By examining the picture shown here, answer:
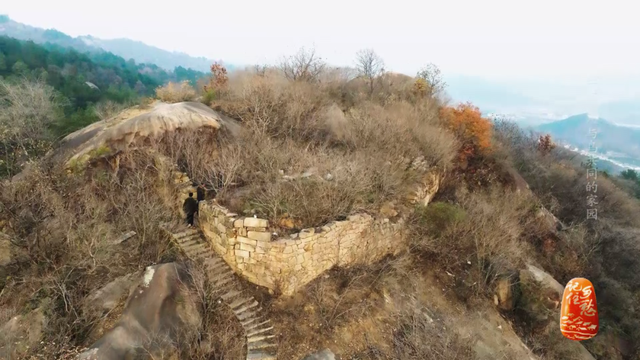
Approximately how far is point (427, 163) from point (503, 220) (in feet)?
15.6

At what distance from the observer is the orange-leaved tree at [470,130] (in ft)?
67.7

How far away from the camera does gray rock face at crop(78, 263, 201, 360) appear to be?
351 inches

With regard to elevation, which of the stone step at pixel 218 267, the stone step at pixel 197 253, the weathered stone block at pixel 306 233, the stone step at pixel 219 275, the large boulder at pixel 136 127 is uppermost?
the large boulder at pixel 136 127

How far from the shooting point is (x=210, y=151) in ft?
51.1

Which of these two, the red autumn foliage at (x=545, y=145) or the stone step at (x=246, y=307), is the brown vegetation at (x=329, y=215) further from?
the red autumn foliage at (x=545, y=145)

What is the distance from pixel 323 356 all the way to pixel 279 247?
349 cm

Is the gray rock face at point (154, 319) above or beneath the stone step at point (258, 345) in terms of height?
above

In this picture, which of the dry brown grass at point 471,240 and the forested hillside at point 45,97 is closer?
the dry brown grass at point 471,240

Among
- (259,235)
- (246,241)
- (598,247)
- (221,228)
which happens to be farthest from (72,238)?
(598,247)

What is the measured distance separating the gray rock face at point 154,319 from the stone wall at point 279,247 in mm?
1739

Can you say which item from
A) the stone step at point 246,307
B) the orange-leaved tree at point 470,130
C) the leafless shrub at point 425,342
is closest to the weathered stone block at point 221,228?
the stone step at point 246,307

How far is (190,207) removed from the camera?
13.5 m

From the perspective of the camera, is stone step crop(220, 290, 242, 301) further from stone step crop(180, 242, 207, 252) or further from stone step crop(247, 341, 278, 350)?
stone step crop(180, 242, 207, 252)

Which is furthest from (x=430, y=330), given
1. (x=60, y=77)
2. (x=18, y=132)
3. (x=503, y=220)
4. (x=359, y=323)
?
(x=60, y=77)
